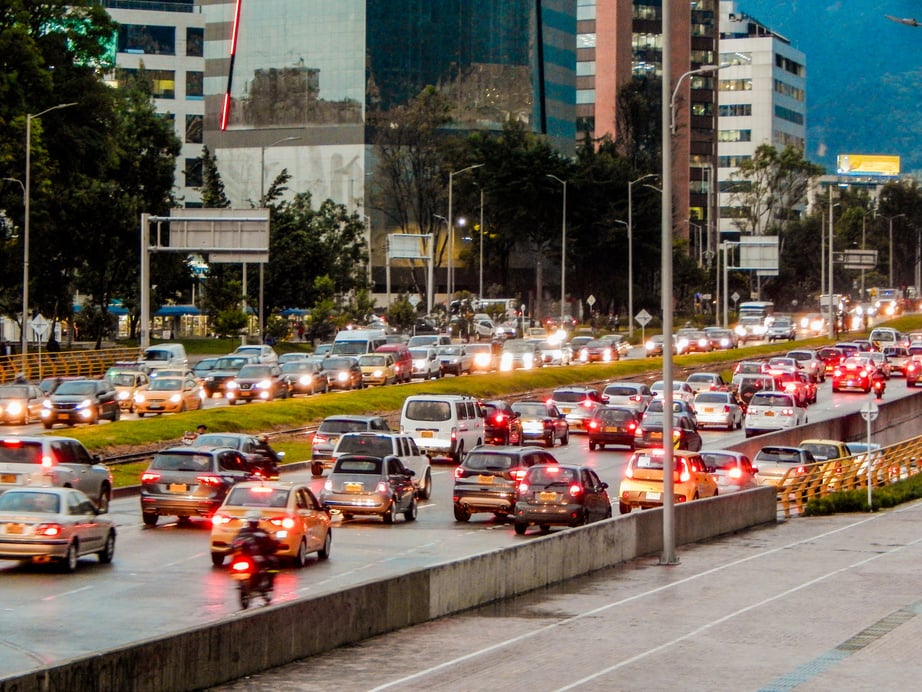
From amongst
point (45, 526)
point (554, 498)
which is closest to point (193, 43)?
point (554, 498)

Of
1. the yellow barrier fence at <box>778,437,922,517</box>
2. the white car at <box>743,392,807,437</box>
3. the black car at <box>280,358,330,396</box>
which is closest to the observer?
the yellow barrier fence at <box>778,437,922,517</box>

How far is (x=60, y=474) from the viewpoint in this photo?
3191 centimetres

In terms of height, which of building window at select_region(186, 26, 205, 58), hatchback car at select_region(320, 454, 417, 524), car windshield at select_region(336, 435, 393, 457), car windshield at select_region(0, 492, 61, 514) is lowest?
hatchback car at select_region(320, 454, 417, 524)

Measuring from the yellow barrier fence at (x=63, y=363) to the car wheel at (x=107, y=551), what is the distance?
133ft

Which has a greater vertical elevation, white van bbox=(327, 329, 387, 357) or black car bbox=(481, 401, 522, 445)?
white van bbox=(327, 329, 387, 357)

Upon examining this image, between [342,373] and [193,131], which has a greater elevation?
[193,131]

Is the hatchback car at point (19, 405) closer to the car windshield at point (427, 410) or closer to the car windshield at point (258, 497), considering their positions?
the car windshield at point (427, 410)

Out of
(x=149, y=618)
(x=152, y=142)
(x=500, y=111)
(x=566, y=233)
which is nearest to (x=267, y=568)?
(x=149, y=618)

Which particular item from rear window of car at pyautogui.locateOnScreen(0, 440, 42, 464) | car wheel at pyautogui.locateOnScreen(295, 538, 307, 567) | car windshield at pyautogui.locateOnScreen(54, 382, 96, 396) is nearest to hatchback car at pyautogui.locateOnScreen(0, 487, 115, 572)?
car wheel at pyautogui.locateOnScreen(295, 538, 307, 567)

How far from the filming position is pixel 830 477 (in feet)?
149

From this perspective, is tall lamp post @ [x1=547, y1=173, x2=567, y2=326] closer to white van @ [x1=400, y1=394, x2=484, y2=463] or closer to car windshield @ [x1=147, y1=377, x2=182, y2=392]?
car windshield @ [x1=147, y1=377, x2=182, y2=392]

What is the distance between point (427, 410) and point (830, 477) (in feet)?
36.6

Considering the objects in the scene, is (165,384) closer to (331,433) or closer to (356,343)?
(331,433)

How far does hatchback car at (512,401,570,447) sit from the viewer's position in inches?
2099
